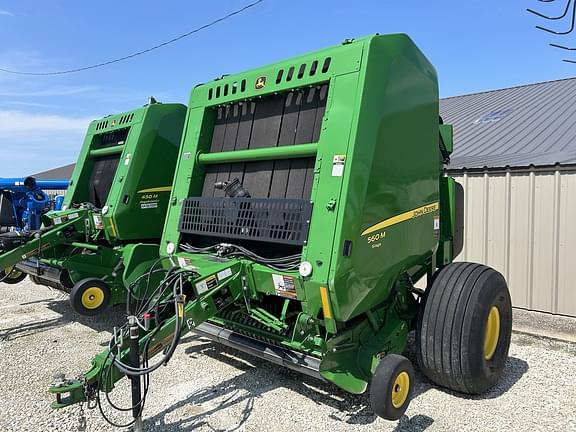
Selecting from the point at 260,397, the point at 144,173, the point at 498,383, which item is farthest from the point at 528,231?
the point at 144,173

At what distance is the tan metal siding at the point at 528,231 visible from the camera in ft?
21.9

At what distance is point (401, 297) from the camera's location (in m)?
4.14

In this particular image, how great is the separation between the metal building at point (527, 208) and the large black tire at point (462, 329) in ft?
10.5

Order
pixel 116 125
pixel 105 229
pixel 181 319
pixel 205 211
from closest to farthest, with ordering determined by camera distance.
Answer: pixel 181 319 < pixel 205 211 < pixel 105 229 < pixel 116 125

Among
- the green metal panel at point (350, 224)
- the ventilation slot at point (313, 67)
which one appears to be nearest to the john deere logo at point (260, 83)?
→ the green metal panel at point (350, 224)

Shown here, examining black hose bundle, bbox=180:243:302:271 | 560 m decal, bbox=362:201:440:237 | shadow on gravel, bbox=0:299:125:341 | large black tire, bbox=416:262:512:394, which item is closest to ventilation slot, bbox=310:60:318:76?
560 m decal, bbox=362:201:440:237

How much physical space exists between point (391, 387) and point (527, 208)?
15.8ft

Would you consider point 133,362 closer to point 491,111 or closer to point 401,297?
point 401,297

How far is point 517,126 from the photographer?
→ 9469 millimetres

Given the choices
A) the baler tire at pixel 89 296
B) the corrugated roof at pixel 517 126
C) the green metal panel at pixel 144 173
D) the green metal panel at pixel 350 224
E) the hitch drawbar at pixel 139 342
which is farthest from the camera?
the corrugated roof at pixel 517 126

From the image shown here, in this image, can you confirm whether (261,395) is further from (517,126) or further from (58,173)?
(58,173)

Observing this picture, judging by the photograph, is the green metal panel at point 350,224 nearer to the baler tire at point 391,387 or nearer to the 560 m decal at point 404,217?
the 560 m decal at point 404,217

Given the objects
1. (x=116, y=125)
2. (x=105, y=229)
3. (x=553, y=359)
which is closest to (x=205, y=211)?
(x=105, y=229)

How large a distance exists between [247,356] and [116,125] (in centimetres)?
358
